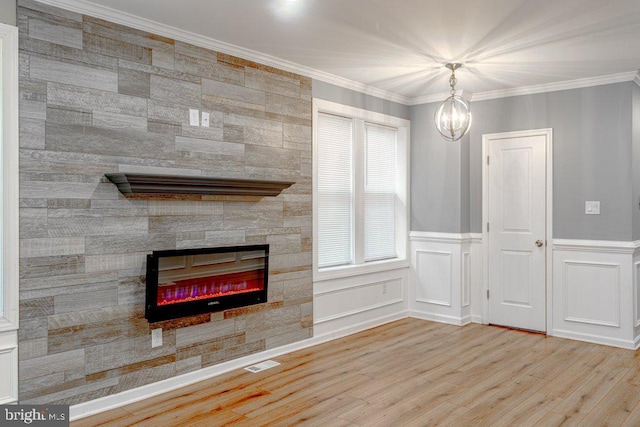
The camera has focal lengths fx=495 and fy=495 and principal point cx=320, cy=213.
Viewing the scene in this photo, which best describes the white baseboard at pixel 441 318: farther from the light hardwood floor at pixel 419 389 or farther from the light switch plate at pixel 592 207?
the light switch plate at pixel 592 207

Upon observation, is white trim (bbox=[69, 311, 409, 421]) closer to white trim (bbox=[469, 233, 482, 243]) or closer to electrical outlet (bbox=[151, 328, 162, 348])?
electrical outlet (bbox=[151, 328, 162, 348])

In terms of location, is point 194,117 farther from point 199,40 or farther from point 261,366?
point 261,366

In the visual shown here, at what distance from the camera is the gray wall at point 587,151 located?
4645 mm

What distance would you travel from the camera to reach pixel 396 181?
5828 mm

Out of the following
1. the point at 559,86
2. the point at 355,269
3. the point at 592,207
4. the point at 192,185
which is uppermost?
the point at 559,86

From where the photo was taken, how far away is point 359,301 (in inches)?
203

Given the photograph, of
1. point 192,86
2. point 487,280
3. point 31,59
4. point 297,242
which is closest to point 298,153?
point 297,242

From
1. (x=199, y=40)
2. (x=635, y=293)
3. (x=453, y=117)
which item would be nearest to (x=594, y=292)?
(x=635, y=293)

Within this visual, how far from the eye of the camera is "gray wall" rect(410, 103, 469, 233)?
5461 millimetres

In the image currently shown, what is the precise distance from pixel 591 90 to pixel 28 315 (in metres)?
5.05

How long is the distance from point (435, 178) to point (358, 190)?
1.02 metres

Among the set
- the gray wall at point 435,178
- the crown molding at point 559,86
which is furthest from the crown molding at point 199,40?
the crown molding at point 559,86

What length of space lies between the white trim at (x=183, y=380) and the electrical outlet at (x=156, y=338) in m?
0.27

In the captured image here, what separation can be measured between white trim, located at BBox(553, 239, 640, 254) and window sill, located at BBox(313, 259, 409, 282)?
5.40ft
